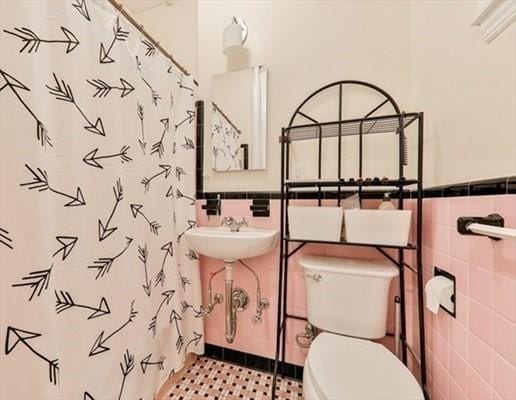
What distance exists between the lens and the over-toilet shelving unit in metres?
1.08

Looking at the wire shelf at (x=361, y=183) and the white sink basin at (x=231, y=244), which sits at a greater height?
the wire shelf at (x=361, y=183)

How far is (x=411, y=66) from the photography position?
124cm

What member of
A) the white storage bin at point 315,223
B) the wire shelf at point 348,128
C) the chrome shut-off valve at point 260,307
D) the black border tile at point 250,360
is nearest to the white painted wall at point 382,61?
the wire shelf at point 348,128

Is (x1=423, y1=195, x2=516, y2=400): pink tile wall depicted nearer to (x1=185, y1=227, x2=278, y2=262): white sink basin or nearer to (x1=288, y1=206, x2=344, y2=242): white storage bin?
(x1=288, y1=206, x2=344, y2=242): white storage bin

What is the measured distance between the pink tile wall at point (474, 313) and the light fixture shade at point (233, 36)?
4.51ft

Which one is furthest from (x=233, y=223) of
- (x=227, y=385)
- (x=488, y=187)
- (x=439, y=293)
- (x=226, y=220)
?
(x=488, y=187)

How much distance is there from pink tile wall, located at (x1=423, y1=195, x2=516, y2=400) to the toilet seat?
0.58ft

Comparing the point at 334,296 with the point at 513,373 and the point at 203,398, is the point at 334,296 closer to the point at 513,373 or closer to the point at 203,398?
the point at 513,373

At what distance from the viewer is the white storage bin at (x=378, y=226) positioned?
989 mm

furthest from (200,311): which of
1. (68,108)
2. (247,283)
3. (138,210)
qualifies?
(68,108)

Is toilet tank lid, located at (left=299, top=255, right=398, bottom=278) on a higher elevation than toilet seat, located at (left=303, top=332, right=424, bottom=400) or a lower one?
higher

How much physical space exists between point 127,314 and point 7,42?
97 centimetres

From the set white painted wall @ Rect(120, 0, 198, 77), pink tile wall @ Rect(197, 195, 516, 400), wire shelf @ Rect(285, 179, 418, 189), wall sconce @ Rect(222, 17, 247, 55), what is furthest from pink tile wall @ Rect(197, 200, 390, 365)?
white painted wall @ Rect(120, 0, 198, 77)

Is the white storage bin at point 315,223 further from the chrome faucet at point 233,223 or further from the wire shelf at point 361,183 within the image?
the chrome faucet at point 233,223
